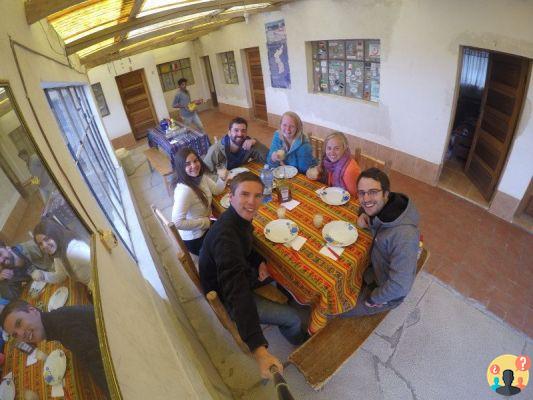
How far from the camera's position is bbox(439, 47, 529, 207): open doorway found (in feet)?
10.6

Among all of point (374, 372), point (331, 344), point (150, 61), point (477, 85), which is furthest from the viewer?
point (150, 61)

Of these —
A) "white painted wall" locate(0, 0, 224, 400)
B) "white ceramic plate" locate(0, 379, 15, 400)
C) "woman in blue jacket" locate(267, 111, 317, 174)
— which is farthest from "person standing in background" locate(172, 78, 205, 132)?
"white ceramic plate" locate(0, 379, 15, 400)

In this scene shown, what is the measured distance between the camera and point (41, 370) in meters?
0.58

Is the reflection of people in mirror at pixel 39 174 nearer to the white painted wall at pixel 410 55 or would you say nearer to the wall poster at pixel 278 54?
the white painted wall at pixel 410 55

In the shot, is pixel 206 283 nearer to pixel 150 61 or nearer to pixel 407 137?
pixel 407 137

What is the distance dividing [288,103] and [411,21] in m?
3.30

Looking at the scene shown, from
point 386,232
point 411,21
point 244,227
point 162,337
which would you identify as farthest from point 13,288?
point 411,21

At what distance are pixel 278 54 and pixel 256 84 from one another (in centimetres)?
185

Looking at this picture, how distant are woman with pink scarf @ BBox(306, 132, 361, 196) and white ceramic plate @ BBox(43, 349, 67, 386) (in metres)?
2.43

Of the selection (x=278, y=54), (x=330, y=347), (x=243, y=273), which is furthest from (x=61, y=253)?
(x=278, y=54)

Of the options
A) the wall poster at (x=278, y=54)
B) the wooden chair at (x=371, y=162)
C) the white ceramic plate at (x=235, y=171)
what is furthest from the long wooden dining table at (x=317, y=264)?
the wall poster at (x=278, y=54)

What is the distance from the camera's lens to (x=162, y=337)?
1.57 meters

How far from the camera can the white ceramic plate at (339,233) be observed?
2016 mm

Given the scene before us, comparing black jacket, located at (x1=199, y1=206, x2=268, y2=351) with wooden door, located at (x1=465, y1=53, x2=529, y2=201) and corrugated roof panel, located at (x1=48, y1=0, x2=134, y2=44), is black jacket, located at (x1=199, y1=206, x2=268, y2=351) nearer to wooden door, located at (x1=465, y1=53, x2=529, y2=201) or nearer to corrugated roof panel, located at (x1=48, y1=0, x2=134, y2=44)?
corrugated roof panel, located at (x1=48, y1=0, x2=134, y2=44)
